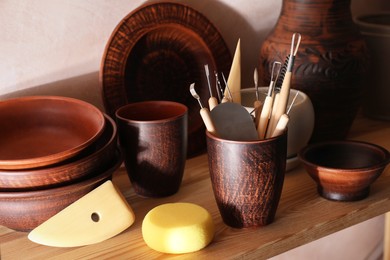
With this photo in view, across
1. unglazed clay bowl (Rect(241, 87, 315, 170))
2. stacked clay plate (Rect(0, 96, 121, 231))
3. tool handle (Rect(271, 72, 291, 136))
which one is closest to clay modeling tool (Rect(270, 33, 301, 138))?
tool handle (Rect(271, 72, 291, 136))

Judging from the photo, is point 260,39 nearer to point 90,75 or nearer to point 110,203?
point 90,75

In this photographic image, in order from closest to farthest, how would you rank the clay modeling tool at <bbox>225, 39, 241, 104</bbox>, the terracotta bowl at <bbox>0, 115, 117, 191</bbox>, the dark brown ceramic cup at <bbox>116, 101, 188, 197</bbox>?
1. the terracotta bowl at <bbox>0, 115, 117, 191</bbox>
2. the dark brown ceramic cup at <bbox>116, 101, 188, 197</bbox>
3. the clay modeling tool at <bbox>225, 39, 241, 104</bbox>

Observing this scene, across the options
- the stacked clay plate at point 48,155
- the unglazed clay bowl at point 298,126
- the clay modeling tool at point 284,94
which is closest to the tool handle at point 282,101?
the clay modeling tool at point 284,94

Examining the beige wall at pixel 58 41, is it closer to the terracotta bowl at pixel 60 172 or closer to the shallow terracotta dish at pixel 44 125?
the shallow terracotta dish at pixel 44 125

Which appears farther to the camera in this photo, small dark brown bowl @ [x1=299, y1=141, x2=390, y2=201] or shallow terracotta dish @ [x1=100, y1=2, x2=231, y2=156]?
shallow terracotta dish @ [x1=100, y1=2, x2=231, y2=156]

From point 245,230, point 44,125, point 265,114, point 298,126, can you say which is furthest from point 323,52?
point 44,125

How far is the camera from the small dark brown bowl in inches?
34.1

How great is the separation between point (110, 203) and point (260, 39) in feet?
1.71

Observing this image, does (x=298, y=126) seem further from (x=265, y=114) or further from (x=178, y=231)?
(x=178, y=231)

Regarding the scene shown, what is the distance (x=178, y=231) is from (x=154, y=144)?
153mm

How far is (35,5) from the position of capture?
3.04 feet

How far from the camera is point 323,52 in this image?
3.36 ft

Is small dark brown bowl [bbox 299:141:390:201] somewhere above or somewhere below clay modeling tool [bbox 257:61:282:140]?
below

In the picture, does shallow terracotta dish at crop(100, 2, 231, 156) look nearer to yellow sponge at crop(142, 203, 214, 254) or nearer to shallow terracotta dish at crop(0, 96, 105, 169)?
shallow terracotta dish at crop(0, 96, 105, 169)
